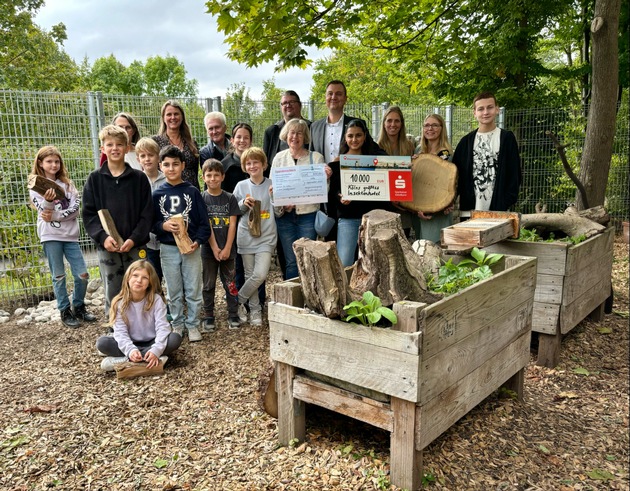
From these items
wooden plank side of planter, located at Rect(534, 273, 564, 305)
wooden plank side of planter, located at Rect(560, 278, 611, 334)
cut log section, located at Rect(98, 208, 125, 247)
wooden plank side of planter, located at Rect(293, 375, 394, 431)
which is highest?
cut log section, located at Rect(98, 208, 125, 247)

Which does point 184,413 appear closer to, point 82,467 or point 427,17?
point 82,467

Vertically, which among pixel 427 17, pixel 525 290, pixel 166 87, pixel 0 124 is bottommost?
pixel 525 290

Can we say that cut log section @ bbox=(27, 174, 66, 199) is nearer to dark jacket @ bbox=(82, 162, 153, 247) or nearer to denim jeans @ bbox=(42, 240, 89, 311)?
denim jeans @ bbox=(42, 240, 89, 311)

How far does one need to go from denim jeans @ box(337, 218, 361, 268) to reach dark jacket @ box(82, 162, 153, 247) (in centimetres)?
167

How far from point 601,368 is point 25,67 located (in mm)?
19349

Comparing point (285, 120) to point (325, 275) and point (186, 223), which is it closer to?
point (186, 223)

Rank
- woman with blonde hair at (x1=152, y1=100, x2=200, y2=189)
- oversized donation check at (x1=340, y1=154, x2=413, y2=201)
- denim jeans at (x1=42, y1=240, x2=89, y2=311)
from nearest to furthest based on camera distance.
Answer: oversized donation check at (x1=340, y1=154, x2=413, y2=201) < woman with blonde hair at (x1=152, y1=100, x2=200, y2=189) < denim jeans at (x1=42, y1=240, x2=89, y2=311)

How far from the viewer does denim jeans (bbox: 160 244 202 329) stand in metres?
4.55

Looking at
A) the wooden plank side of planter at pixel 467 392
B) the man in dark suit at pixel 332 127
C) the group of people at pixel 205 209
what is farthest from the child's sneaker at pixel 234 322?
the wooden plank side of planter at pixel 467 392

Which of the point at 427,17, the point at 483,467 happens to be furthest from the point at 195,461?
the point at 427,17

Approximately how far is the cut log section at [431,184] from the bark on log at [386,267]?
6.77ft

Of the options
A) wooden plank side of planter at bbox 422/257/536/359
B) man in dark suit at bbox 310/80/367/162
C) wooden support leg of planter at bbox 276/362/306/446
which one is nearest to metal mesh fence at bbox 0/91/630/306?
man in dark suit at bbox 310/80/367/162

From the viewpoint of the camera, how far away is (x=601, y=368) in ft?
13.9

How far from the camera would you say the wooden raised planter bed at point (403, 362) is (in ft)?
7.82
